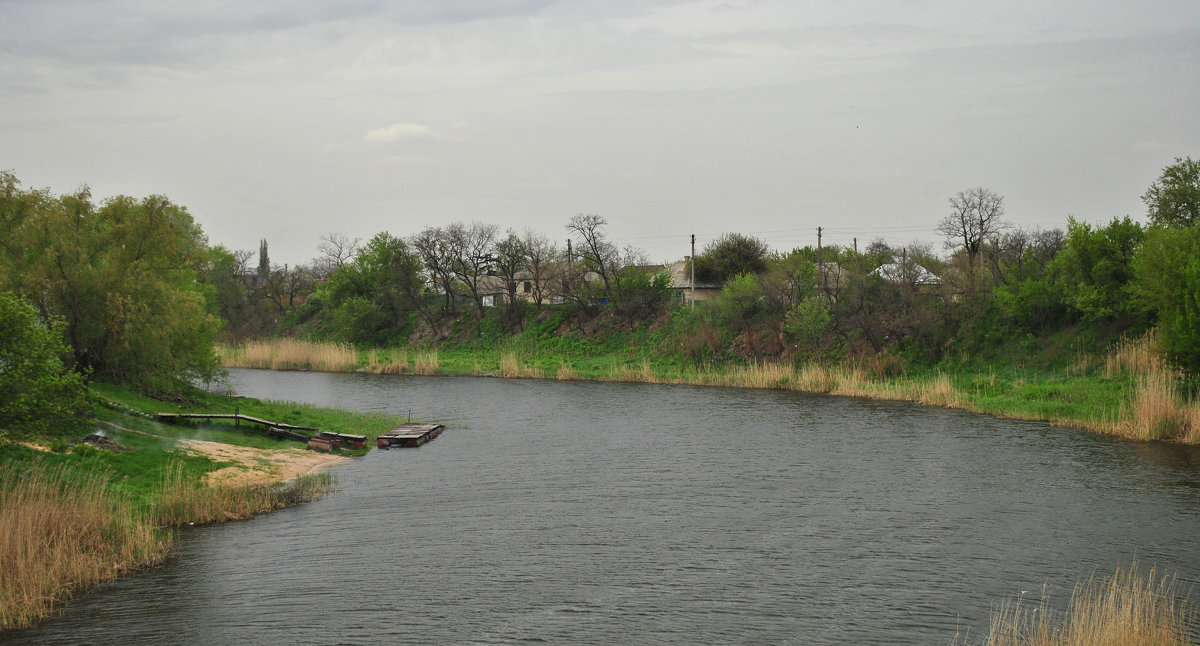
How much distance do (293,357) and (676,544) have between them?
53707 mm

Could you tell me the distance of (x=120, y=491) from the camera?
19.5 metres

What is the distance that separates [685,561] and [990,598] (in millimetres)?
5427

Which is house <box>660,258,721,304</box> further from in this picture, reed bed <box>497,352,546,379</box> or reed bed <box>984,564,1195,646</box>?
reed bed <box>984,564,1195,646</box>

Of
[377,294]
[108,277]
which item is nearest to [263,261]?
[377,294]

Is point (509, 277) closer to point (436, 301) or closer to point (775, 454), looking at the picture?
point (436, 301)

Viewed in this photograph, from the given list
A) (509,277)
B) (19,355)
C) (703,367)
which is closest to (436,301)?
(509,277)

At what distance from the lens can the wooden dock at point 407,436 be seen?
3128 centimetres

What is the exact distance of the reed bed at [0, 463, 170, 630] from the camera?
578 inches

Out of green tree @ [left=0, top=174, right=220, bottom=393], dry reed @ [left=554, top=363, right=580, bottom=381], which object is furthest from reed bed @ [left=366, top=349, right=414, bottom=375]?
green tree @ [left=0, top=174, right=220, bottom=393]

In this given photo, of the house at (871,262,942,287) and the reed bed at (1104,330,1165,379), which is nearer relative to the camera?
the reed bed at (1104,330,1165,379)

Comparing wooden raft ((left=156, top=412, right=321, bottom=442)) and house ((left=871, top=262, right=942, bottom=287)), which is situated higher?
house ((left=871, top=262, right=942, bottom=287))

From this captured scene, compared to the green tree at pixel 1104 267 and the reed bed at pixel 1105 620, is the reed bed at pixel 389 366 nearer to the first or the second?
the green tree at pixel 1104 267

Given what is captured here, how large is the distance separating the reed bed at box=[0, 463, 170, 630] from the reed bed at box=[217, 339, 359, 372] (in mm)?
46112

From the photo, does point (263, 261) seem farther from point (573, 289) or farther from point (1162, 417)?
point (1162, 417)
